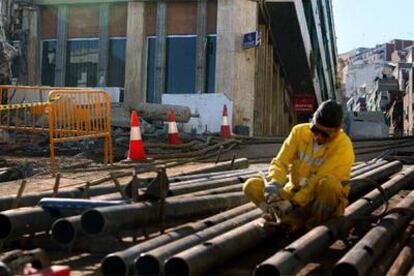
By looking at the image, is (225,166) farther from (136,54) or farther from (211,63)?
(136,54)

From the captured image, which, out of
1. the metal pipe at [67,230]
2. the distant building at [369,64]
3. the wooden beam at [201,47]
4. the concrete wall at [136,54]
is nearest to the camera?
the metal pipe at [67,230]

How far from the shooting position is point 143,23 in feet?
67.1

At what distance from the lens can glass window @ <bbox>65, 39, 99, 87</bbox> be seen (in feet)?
69.4

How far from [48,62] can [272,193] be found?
1866 centimetres

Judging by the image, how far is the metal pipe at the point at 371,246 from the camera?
10.5 ft

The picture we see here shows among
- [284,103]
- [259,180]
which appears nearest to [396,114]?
[284,103]

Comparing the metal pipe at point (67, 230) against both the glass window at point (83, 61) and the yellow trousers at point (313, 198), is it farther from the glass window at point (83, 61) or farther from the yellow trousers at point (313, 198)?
the glass window at point (83, 61)

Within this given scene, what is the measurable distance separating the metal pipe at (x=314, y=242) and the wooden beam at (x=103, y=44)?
1614 centimetres

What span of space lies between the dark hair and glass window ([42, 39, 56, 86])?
723 inches

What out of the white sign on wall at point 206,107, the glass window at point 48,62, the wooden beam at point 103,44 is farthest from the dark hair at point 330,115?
the glass window at point 48,62

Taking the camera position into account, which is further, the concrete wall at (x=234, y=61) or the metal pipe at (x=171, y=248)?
the concrete wall at (x=234, y=61)

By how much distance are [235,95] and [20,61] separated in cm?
790

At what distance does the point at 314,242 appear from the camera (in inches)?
147

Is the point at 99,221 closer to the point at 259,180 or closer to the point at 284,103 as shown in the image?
the point at 259,180
